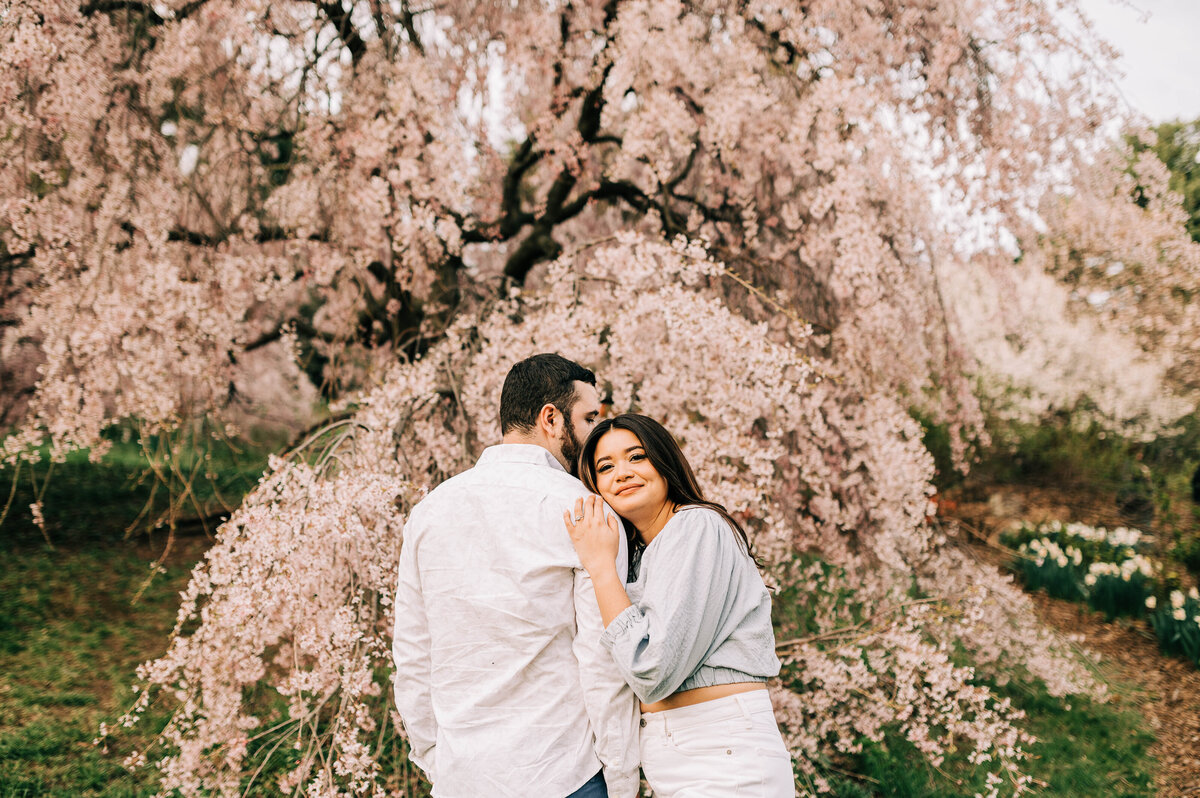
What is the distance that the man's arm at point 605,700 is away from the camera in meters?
1.52

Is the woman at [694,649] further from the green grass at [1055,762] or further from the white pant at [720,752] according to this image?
the green grass at [1055,762]

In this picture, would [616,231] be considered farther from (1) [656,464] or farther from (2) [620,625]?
(2) [620,625]

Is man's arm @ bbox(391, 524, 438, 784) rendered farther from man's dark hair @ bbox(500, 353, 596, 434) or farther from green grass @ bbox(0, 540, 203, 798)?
green grass @ bbox(0, 540, 203, 798)

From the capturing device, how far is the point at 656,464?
1.79 m

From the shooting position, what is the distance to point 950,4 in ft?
13.1

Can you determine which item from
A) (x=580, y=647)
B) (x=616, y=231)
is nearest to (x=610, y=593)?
(x=580, y=647)

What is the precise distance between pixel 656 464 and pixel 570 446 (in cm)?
23

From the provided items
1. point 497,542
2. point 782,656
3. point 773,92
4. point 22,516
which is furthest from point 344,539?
point 22,516

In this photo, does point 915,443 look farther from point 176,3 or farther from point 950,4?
point 176,3

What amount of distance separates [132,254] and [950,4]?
15.6ft

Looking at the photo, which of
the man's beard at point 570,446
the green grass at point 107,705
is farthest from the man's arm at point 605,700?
the green grass at point 107,705

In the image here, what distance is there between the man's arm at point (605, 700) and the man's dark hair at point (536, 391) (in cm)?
43

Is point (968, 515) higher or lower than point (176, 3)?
lower

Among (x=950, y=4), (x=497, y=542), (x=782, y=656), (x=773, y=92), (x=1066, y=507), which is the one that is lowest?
(x=1066, y=507)
